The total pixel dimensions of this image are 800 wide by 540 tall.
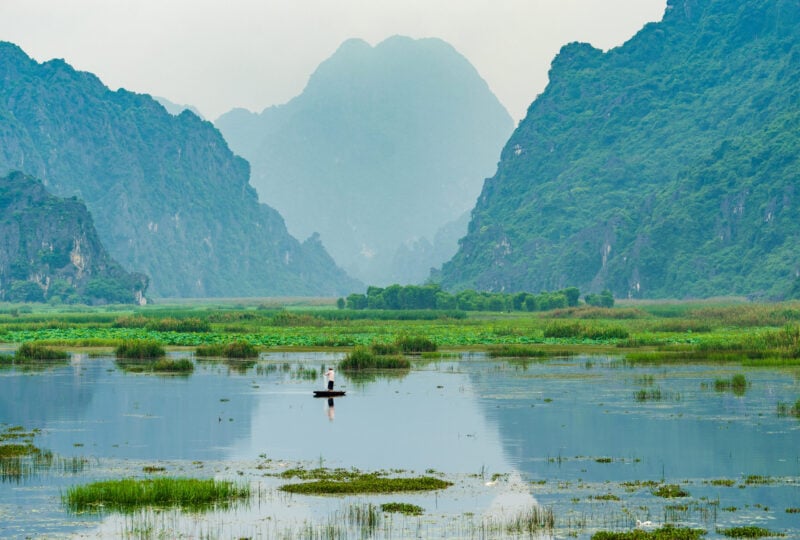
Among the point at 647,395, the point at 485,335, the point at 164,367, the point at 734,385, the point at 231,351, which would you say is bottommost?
the point at 647,395

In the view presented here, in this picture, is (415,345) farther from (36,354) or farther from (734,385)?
(734,385)

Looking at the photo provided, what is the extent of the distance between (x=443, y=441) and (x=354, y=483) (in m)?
8.14

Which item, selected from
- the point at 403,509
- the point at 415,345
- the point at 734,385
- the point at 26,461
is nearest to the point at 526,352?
the point at 415,345

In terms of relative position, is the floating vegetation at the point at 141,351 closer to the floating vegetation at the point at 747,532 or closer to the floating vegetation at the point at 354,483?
the floating vegetation at the point at 354,483

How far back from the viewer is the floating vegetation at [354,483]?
29.7 metres

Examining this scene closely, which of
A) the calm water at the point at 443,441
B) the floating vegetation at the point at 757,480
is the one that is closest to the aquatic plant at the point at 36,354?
the calm water at the point at 443,441

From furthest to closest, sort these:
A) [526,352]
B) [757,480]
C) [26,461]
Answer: [526,352]
[26,461]
[757,480]

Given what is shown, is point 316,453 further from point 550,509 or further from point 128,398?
point 128,398

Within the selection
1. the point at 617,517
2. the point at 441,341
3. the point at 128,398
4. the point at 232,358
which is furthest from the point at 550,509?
the point at 441,341

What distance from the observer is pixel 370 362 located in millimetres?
64812

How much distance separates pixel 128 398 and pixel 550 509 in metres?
25.7

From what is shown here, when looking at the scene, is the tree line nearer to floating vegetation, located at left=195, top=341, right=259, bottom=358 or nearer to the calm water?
floating vegetation, located at left=195, top=341, right=259, bottom=358

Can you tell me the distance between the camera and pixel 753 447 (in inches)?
1401

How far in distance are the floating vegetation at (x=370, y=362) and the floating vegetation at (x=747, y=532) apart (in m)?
39.0
